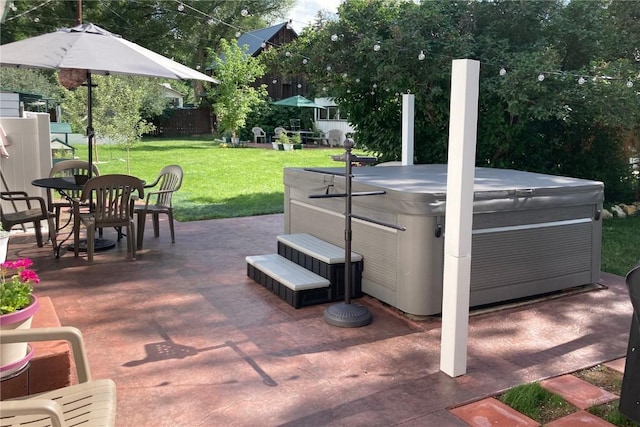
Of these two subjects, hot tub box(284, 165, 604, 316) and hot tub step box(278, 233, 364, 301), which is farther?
hot tub step box(278, 233, 364, 301)

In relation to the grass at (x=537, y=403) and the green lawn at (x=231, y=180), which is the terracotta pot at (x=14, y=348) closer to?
the grass at (x=537, y=403)

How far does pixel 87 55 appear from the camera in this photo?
4.82 m

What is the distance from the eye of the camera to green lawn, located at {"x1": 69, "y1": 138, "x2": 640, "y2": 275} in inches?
254

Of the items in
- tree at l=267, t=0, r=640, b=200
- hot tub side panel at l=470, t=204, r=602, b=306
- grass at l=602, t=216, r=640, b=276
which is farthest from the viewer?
tree at l=267, t=0, r=640, b=200

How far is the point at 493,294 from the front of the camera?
392 cm

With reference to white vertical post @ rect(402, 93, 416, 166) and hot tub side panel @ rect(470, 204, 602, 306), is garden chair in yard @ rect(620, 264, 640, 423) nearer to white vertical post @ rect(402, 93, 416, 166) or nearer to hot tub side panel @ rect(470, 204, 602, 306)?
hot tub side panel @ rect(470, 204, 602, 306)

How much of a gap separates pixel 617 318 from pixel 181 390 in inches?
116

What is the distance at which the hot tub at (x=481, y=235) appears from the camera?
12.0 ft

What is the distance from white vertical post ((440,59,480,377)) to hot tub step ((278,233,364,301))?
4.02ft

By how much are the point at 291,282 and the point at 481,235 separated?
4.49 ft

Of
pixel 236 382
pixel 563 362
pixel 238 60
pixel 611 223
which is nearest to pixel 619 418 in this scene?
pixel 563 362

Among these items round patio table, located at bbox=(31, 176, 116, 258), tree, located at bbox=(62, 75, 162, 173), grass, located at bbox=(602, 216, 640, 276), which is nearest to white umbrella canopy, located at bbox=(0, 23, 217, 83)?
round patio table, located at bbox=(31, 176, 116, 258)

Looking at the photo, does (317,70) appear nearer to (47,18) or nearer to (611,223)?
(611,223)

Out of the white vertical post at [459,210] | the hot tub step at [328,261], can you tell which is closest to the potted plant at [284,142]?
the hot tub step at [328,261]
